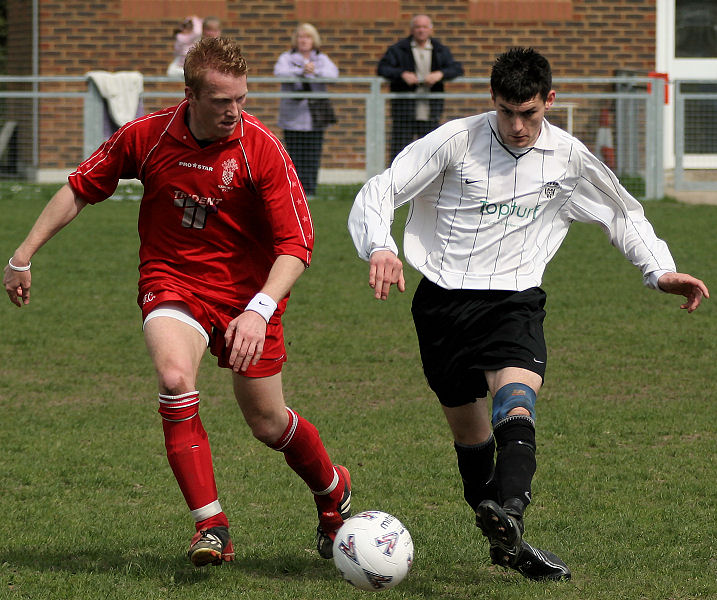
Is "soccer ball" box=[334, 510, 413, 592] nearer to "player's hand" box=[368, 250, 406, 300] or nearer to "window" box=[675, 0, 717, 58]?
"player's hand" box=[368, 250, 406, 300]

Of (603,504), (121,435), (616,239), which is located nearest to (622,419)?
(603,504)

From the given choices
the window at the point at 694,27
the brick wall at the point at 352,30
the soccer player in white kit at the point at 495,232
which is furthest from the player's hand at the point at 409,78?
the soccer player in white kit at the point at 495,232

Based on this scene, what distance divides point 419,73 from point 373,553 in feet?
39.1

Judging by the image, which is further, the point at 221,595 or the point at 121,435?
the point at 121,435

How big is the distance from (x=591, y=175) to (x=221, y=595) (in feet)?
7.04

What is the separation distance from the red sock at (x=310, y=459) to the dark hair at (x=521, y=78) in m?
1.54

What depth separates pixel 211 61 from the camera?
4.45 metres

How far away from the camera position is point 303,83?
1594 centimetres

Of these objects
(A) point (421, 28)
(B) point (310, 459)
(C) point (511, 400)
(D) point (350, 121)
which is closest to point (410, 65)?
(A) point (421, 28)

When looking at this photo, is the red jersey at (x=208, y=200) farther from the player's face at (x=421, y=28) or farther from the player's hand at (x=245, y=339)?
the player's face at (x=421, y=28)

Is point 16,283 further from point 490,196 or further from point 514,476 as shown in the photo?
point 514,476

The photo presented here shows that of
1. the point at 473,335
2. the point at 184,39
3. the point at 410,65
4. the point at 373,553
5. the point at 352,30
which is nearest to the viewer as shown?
the point at 373,553

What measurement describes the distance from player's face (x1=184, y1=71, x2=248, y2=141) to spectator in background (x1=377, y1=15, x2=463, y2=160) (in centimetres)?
1100

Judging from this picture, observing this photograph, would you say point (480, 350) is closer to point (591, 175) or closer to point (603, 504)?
point (591, 175)
